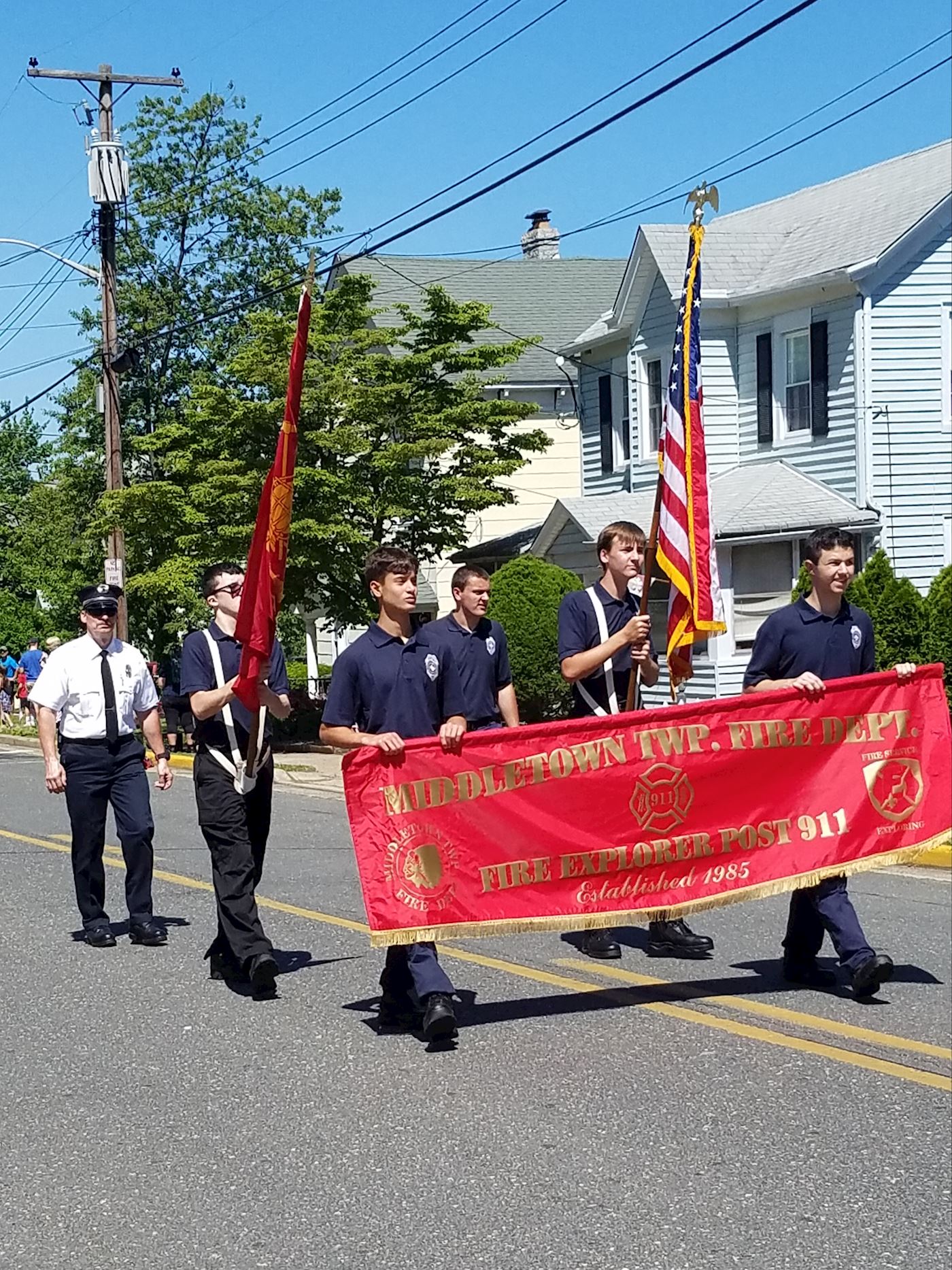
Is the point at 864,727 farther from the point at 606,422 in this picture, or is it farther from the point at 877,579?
the point at 606,422

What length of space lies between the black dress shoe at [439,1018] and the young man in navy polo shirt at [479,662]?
1.99m

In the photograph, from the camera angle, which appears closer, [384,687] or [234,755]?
[384,687]

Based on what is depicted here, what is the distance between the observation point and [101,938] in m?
9.28

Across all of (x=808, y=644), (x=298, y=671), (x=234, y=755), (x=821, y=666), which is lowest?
(x=298, y=671)

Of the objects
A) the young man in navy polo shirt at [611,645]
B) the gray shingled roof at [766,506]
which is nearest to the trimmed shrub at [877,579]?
the gray shingled roof at [766,506]

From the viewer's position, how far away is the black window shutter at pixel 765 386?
Answer: 25.8 m

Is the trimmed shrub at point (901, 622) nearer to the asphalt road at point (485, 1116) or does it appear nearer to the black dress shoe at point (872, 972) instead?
the asphalt road at point (485, 1116)

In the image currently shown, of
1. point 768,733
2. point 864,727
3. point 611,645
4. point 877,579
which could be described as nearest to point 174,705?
point 611,645

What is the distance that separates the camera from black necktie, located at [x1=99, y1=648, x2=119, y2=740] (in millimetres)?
9469

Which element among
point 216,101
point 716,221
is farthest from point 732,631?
point 216,101

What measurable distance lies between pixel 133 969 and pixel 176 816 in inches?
310

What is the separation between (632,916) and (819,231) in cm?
2157

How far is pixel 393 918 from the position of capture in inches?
268

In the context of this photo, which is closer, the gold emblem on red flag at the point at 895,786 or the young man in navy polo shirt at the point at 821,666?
the young man in navy polo shirt at the point at 821,666
